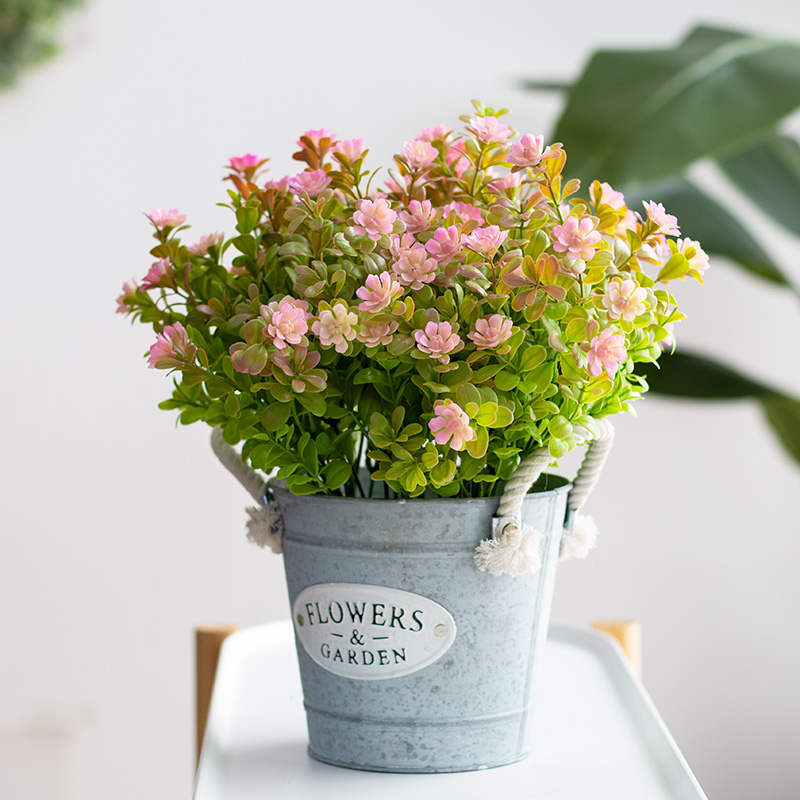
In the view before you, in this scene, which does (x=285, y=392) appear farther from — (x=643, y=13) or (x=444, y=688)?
(x=643, y=13)

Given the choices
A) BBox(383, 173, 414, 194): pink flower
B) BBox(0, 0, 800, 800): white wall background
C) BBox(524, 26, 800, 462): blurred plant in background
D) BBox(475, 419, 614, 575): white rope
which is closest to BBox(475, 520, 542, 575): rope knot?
BBox(475, 419, 614, 575): white rope

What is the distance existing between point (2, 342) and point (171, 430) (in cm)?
35

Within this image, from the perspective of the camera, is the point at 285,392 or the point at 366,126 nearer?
the point at 285,392

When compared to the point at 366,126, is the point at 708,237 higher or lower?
lower

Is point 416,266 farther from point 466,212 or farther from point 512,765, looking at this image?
point 512,765

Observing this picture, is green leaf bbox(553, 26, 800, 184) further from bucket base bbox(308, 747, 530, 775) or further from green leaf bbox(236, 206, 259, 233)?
bucket base bbox(308, 747, 530, 775)

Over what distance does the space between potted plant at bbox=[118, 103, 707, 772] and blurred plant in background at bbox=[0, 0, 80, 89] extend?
48.6 inches

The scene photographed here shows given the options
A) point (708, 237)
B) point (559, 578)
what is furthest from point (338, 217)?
point (559, 578)

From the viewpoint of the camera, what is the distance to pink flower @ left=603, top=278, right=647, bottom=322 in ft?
1.51

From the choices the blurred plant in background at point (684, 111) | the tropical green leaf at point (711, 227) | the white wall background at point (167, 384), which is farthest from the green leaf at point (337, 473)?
the white wall background at point (167, 384)

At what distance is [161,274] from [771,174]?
1.12 meters

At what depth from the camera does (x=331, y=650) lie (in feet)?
1.78

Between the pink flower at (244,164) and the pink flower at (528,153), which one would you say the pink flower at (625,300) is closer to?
the pink flower at (528,153)

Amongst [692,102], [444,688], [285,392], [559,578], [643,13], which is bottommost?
[559,578]
